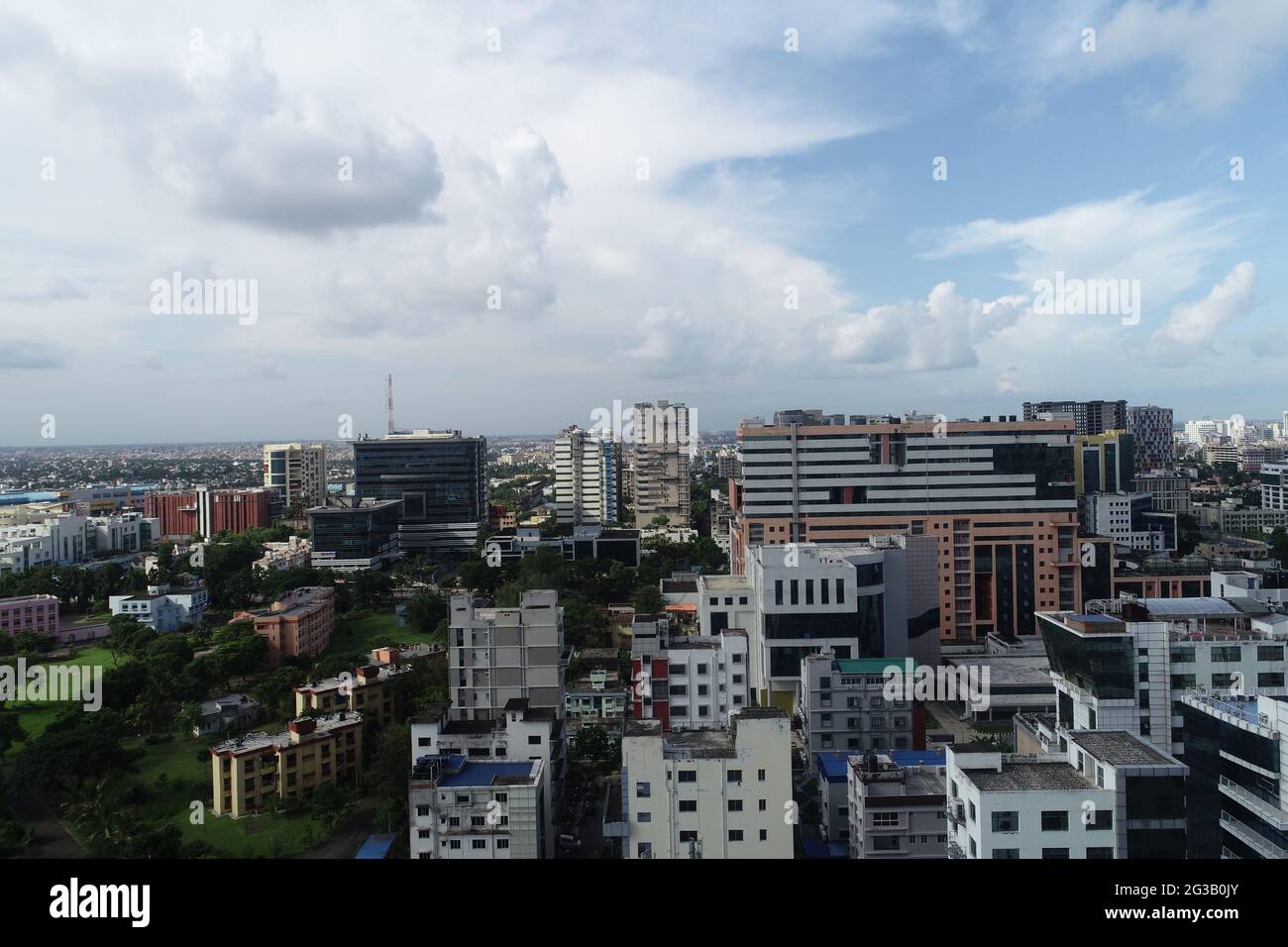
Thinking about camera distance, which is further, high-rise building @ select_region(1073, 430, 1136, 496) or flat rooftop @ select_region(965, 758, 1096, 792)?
high-rise building @ select_region(1073, 430, 1136, 496)

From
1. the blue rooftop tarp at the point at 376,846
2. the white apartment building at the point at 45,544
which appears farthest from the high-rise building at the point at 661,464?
the blue rooftop tarp at the point at 376,846

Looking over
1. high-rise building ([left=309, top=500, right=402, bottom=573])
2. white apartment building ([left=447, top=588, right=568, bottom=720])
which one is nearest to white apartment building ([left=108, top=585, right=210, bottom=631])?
high-rise building ([left=309, top=500, right=402, bottom=573])

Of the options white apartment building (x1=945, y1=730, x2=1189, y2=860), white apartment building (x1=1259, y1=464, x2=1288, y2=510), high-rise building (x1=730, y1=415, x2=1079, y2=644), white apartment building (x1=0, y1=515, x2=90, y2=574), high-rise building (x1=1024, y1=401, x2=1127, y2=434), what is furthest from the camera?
high-rise building (x1=1024, y1=401, x2=1127, y2=434)

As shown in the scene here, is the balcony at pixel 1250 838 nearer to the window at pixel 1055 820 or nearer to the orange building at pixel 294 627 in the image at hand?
the window at pixel 1055 820

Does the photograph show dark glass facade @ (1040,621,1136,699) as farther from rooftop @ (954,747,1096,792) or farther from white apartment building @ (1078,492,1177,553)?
white apartment building @ (1078,492,1177,553)

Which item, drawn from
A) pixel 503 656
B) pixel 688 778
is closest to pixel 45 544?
pixel 503 656
